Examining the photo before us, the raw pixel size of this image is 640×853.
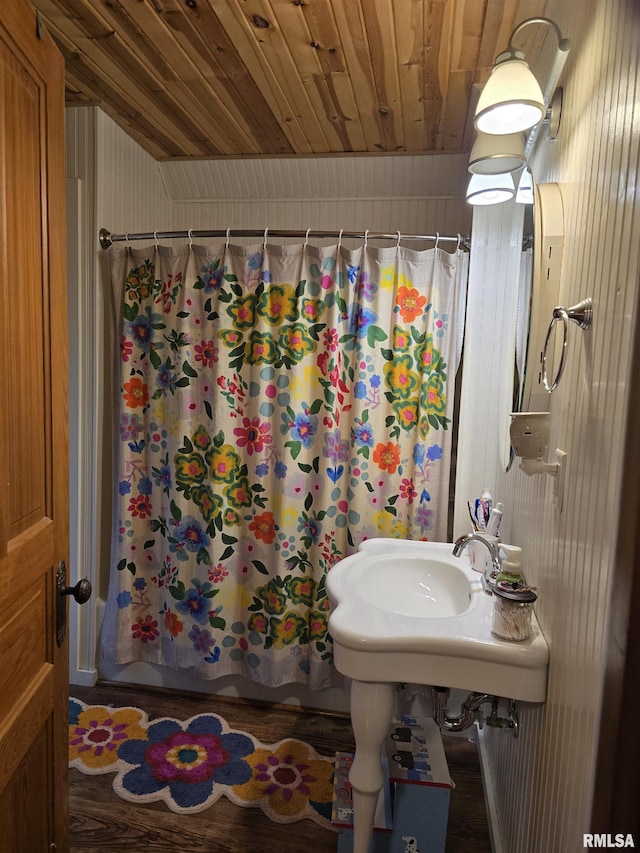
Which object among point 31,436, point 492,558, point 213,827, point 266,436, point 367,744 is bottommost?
point 213,827

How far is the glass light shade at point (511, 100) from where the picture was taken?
3.78ft

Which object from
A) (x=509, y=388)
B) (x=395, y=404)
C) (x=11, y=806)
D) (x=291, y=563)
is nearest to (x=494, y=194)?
(x=509, y=388)

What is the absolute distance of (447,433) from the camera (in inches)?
83.6

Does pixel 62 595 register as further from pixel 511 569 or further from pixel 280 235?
pixel 280 235

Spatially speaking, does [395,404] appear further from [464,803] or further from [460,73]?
[464,803]

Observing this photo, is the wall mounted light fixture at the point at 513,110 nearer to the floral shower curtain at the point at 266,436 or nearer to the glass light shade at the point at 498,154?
the glass light shade at the point at 498,154

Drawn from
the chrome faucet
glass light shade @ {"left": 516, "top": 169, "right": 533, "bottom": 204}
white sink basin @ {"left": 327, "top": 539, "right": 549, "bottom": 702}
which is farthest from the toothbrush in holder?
glass light shade @ {"left": 516, "top": 169, "right": 533, "bottom": 204}

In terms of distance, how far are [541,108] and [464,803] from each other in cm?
206

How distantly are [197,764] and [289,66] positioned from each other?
2427mm

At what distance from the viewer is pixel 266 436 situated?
2207 millimetres

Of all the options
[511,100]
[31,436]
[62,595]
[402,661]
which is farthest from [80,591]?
[511,100]

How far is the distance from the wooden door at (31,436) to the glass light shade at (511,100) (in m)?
0.92

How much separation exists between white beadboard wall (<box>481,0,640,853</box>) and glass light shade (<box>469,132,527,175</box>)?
9cm

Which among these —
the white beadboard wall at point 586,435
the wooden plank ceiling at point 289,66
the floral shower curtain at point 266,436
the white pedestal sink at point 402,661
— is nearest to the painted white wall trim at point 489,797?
the white beadboard wall at point 586,435
